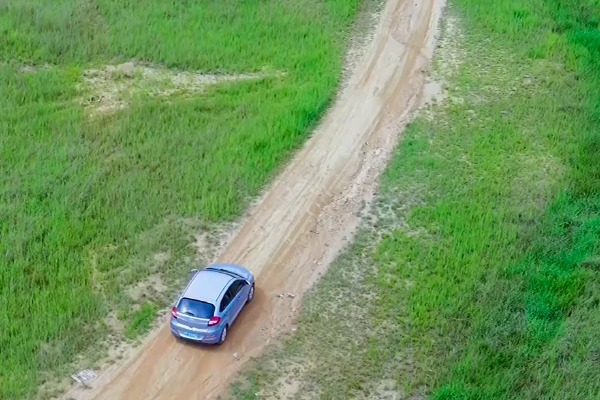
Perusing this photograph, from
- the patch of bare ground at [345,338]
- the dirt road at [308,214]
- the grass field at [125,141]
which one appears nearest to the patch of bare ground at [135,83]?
the grass field at [125,141]

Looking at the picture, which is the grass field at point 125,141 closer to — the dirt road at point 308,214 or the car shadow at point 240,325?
the dirt road at point 308,214

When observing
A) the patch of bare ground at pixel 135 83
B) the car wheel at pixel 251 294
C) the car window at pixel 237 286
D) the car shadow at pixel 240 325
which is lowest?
the car shadow at pixel 240 325

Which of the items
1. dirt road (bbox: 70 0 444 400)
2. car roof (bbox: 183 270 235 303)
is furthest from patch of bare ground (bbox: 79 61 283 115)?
car roof (bbox: 183 270 235 303)

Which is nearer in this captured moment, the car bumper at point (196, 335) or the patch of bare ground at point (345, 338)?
the patch of bare ground at point (345, 338)

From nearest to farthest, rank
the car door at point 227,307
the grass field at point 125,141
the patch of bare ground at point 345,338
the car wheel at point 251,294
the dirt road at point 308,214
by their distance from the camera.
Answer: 1. the patch of bare ground at point 345,338
2. the dirt road at point 308,214
3. the car door at point 227,307
4. the grass field at point 125,141
5. the car wheel at point 251,294

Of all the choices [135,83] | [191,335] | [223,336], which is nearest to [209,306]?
[191,335]

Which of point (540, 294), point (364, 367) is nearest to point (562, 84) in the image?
point (540, 294)

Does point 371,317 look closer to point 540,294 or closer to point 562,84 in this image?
point 540,294

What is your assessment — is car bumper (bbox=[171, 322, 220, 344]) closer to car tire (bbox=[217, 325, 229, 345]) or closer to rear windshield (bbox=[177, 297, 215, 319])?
car tire (bbox=[217, 325, 229, 345])

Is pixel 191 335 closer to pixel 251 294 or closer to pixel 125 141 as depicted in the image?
pixel 251 294
